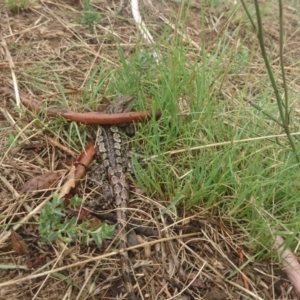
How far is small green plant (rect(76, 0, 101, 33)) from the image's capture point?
12.2ft

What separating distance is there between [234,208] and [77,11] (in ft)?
6.97

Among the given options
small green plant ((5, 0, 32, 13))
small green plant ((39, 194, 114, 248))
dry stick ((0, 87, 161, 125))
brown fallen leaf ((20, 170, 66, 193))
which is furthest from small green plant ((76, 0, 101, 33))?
small green plant ((39, 194, 114, 248))

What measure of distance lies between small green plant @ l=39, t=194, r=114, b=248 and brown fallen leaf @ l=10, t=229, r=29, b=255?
87 mm

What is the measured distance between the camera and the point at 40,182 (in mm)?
2574

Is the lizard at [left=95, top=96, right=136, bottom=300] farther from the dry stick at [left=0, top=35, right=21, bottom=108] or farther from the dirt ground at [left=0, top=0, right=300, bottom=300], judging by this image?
the dry stick at [left=0, top=35, right=21, bottom=108]

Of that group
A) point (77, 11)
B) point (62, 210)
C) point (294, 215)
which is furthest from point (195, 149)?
point (77, 11)

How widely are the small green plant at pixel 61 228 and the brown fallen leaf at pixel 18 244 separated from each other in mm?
87

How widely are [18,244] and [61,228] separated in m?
0.21

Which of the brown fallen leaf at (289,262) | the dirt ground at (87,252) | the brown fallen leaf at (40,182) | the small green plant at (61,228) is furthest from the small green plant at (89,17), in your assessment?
the brown fallen leaf at (289,262)

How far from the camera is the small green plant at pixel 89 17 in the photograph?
3.71 metres

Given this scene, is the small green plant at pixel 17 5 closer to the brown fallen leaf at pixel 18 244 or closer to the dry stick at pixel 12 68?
the dry stick at pixel 12 68

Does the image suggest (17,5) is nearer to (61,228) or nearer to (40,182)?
(40,182)

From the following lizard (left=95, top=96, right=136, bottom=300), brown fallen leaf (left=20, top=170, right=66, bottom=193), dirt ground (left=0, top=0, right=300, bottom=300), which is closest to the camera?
dirt ground (left=0, top=0, right=300, bottom=300)

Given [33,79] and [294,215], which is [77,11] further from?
[294,215]
